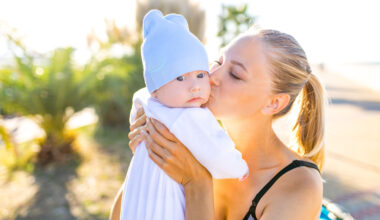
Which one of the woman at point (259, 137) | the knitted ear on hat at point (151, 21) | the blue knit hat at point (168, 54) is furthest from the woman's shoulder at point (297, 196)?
the knitted ear on hat at point (151, 21)

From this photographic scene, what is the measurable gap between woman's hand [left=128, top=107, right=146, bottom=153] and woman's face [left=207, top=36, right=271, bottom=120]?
1.25 feet

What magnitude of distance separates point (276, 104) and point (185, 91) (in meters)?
0.56

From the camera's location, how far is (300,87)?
1.75 m

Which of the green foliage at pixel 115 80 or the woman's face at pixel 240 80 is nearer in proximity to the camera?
the woman's face at pixel 240 80

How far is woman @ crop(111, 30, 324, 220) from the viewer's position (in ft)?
4.76

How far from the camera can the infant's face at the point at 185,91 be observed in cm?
145

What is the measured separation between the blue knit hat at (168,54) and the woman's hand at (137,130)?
267mm

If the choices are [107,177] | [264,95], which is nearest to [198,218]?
[264,95]

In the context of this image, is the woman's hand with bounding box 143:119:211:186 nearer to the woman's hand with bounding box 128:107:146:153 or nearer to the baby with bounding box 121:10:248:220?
the baby with bounding box 121:10:248:220

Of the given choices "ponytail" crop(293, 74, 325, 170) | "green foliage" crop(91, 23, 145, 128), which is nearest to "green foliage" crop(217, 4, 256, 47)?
"green foliage" crop(91, 23, 145, 128)

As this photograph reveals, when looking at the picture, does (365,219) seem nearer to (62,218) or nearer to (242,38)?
(242,38)

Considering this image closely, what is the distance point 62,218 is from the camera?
397 centimetres

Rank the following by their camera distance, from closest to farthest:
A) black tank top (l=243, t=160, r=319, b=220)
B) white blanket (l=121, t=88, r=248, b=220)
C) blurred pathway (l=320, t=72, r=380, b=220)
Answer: white blanket (l=121, t=88, r=248, b=220) < black tank top (l=243, t=160, r=319, b=220) < blurred pathway (l=320, t=72, r=380, b=220)

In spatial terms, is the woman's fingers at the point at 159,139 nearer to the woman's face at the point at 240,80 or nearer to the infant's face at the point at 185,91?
the infant's face at the point at 185,91
